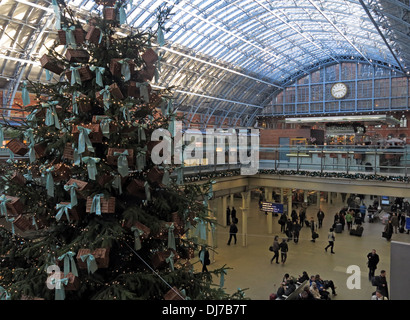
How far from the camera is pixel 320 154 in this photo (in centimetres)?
1571

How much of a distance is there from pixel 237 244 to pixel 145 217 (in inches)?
569

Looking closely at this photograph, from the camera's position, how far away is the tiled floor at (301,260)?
37.8 ft

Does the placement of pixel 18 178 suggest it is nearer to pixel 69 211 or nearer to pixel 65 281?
pixel 69 211

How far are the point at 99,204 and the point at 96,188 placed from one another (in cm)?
26

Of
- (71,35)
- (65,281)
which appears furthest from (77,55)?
(65,281)

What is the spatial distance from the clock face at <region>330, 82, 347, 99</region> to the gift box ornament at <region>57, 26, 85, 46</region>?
44.6m

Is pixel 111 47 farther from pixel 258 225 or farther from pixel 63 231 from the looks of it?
pixel 258 225

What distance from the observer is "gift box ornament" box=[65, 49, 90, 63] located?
393cm

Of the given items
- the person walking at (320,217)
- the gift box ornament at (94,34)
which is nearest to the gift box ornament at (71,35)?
the gift box ornament at (94,34)

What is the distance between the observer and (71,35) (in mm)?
3902

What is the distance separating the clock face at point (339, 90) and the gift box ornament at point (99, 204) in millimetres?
45120
